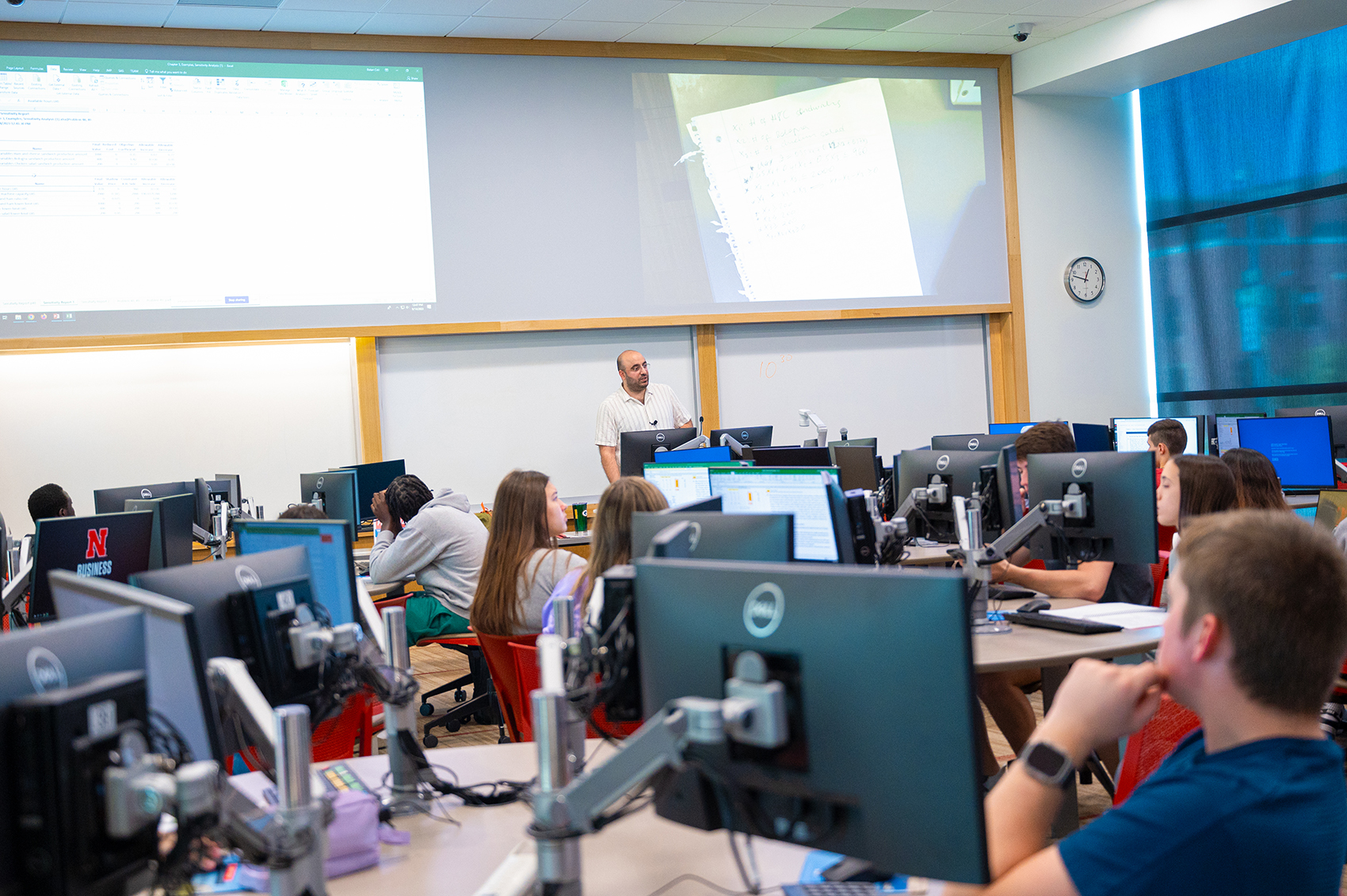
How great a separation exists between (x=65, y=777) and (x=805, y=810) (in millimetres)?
731

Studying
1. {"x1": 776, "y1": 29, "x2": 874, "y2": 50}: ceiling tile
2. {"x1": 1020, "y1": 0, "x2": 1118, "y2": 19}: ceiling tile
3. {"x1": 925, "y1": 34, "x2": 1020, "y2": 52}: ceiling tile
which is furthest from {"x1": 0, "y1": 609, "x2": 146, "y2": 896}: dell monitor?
{"x1": 925, "y1": 34, "x2": 1020, "y2": 52}: ceiling tile

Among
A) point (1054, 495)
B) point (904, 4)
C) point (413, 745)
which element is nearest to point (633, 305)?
point (904, 4)

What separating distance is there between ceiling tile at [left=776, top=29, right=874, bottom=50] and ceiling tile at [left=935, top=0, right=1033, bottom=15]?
1.91 ft

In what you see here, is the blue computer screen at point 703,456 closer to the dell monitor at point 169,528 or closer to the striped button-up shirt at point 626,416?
the dell monitor at point 169,528

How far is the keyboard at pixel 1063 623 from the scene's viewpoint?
2.75m

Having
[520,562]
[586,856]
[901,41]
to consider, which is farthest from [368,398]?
[586,856]

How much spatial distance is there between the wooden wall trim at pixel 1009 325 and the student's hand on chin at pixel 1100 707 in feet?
23.9

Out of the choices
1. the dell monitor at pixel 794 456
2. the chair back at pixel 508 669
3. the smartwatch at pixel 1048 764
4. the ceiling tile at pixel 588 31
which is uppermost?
the ceiling tile at pixel 588 31

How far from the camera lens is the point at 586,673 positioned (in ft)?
4.93

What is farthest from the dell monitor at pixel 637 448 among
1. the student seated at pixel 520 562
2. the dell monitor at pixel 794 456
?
the student seated at pixel 520 562

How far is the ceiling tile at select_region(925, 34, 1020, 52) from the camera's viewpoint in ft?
25.3

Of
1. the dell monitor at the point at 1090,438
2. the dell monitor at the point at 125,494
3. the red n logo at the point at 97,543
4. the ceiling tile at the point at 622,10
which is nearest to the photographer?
the red n logo at the point at 97,543

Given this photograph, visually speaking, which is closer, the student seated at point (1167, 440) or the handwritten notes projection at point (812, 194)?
the student seated at point (1167, 440)

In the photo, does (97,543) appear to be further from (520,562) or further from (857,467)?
(857,467)
